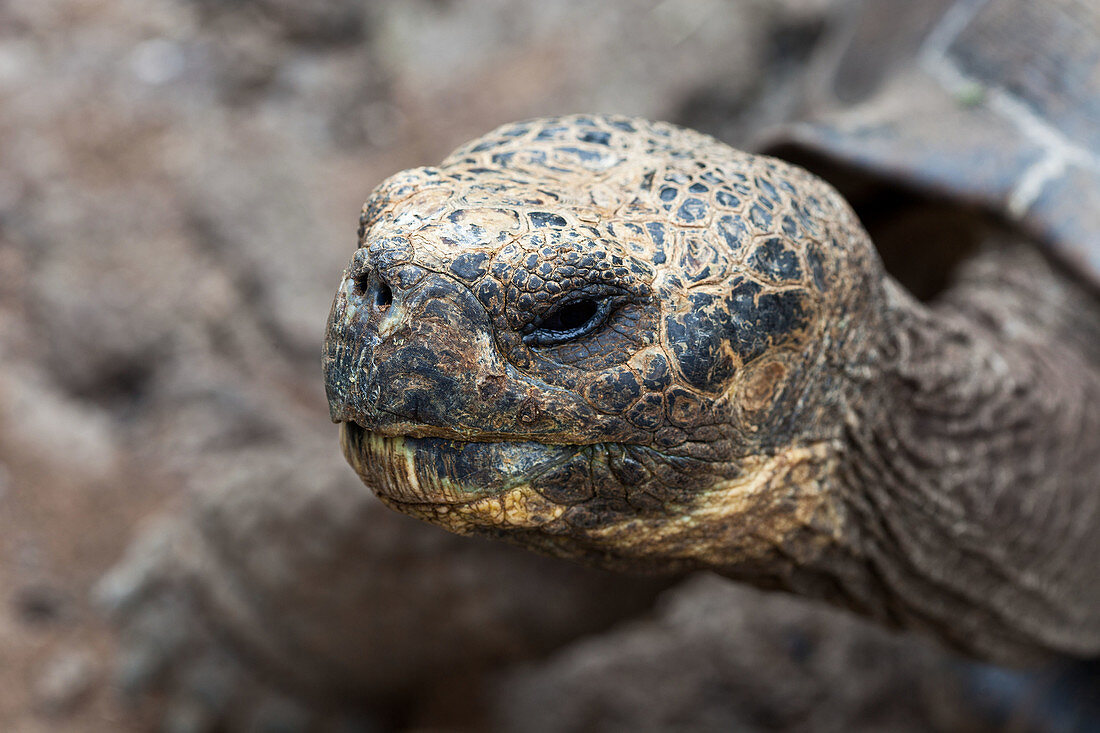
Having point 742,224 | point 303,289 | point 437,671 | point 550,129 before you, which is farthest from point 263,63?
point 742,224

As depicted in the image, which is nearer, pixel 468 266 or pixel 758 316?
pixel 468 266

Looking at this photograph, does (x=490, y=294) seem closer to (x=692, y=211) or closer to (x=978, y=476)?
(x=692, y=211)

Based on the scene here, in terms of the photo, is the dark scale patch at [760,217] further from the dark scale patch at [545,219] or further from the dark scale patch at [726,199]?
the dark scale patch at [545,219]

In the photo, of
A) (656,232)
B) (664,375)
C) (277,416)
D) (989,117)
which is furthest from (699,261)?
(277,416)

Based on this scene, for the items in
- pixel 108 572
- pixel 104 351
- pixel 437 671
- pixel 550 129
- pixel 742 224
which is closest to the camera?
pixel 742 224

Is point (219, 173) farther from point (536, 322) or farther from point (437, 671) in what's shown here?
point (536, 322)

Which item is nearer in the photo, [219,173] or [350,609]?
[350,609]
